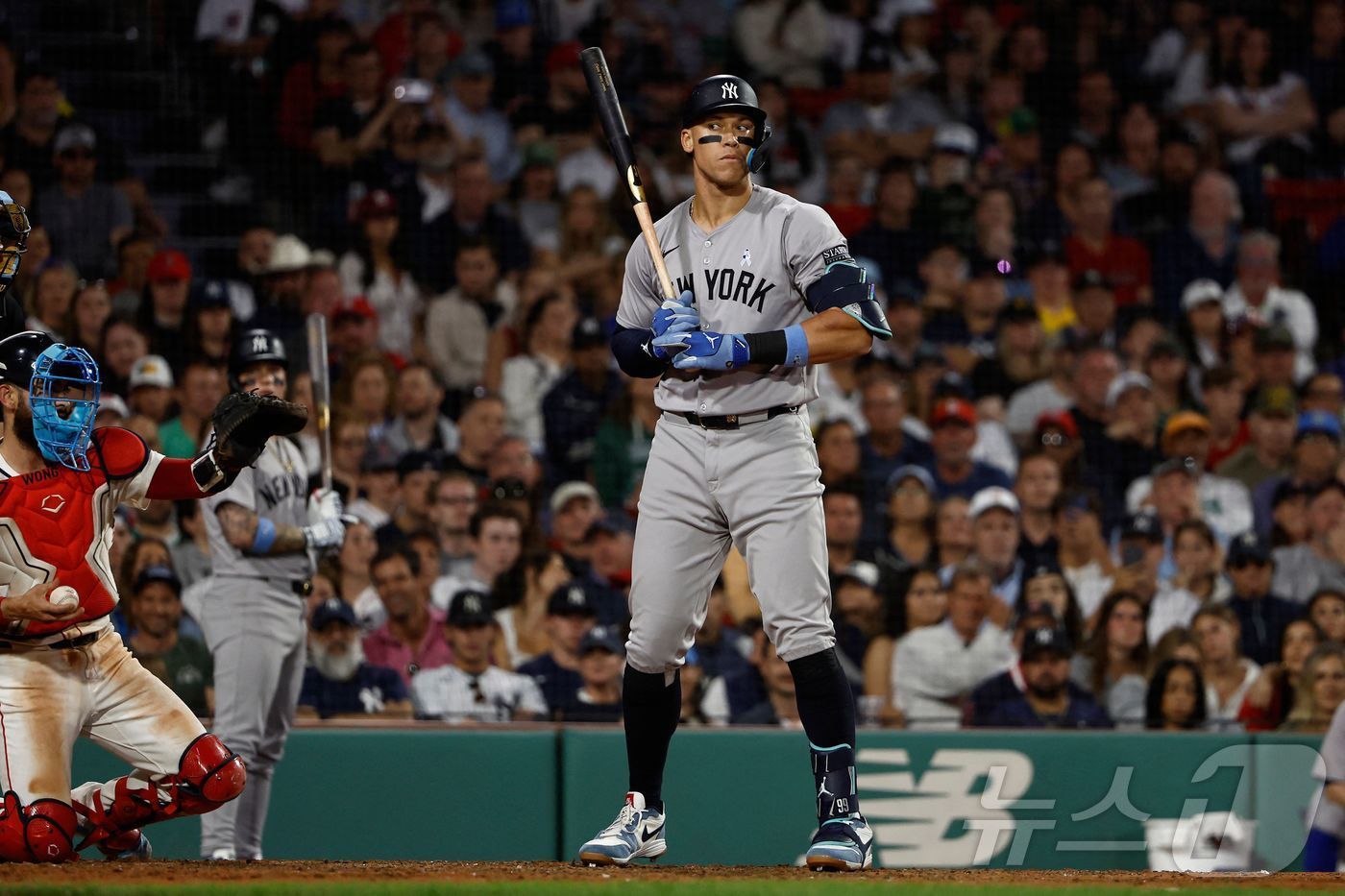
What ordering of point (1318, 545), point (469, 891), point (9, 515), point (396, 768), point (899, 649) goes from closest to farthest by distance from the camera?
point (469, 891) < point (9, 515) < point (396, 768) < point (899, 649) < point (1318, 545)

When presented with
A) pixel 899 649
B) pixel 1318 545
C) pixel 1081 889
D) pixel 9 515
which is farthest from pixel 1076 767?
pixel 9 515

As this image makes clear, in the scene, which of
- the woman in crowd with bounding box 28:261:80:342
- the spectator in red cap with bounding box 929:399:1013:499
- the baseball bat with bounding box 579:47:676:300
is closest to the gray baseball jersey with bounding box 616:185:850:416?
the baseball bat with bounding box 579:47:676:300

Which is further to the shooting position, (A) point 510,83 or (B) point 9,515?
(A) point 510,83

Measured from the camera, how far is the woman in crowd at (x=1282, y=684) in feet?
21.8

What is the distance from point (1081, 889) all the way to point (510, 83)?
276 inches

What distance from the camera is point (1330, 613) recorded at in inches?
271

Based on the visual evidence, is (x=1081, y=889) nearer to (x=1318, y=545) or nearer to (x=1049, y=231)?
(x=1318, y=545)

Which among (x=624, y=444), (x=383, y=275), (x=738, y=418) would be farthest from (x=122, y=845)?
(x=383, y=275)

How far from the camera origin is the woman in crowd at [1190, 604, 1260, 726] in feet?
22.4

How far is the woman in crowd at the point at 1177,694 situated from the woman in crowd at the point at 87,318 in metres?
4.57

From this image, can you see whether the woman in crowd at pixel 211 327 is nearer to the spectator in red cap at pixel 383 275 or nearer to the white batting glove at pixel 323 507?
the spectator in red cap at pixel 383 275

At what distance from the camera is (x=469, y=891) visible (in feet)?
11.7

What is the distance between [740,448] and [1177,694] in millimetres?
3174

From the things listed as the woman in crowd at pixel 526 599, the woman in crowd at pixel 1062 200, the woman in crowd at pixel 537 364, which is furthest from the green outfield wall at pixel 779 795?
the woman in crowd at pixel 1062 200
